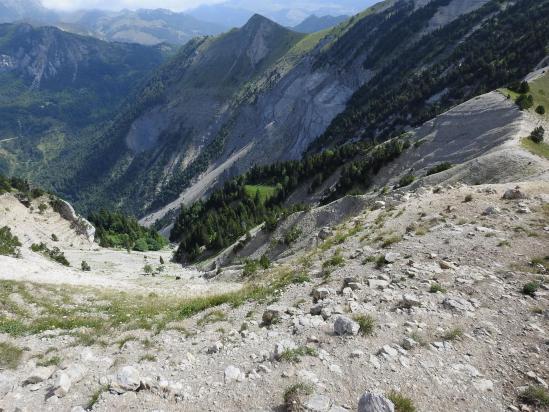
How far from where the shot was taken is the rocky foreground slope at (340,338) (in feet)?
39.9

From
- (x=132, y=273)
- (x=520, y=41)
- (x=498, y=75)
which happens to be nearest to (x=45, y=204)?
(x=132, y=273)

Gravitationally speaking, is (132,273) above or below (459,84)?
below

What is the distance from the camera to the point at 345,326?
14586 mm

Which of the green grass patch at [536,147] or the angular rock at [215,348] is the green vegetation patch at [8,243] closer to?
the angular rock at [215,348]

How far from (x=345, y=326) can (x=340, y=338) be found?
1.66 feet

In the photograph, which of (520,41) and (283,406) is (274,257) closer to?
(283,406)

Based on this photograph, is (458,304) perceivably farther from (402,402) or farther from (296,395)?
(296,395)

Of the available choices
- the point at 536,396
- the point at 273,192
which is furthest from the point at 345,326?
the point at 273,192

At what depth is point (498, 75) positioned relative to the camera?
108 metres

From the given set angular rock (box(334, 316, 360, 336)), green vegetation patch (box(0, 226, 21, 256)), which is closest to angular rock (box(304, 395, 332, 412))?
angular rock (box(334, 316, 360, 336))

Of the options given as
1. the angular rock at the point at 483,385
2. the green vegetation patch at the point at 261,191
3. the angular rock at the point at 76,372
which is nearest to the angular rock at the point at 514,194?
the angular rock at the point at 483,385

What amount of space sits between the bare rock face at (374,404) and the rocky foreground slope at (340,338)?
0.54 meters

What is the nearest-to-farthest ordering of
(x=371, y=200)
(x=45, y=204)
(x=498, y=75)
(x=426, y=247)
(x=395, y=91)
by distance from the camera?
(x=426, y=247) < (x=371, y=200) < (x=45, y=204) < (x=498, y=75) < (x=395, y=91)

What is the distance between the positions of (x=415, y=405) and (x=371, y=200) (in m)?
39.3
